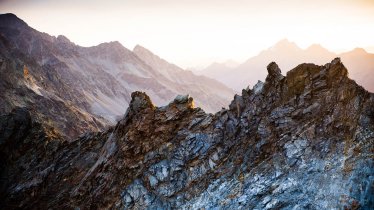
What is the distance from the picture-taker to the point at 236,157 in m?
24.4

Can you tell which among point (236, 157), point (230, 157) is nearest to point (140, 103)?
point (230, 157)

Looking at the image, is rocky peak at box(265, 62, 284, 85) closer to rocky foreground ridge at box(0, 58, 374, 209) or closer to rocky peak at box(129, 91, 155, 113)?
rocky foreground ridge at box(0, 58, 374, 209)

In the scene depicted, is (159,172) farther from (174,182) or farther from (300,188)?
(300,188)

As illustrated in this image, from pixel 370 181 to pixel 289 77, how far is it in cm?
926

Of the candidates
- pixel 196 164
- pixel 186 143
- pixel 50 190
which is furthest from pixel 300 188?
pixel 50 190

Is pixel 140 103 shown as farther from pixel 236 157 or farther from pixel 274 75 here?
pixel 274 75

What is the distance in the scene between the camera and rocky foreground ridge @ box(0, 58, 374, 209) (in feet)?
65.7

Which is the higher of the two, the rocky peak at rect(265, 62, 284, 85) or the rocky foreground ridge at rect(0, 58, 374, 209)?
the rocky peak at rect(265, 62, 284, 85)

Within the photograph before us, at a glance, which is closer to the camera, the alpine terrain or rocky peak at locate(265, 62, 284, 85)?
the alpine terrain

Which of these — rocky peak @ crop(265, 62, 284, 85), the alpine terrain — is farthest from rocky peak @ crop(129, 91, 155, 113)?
rocky peak @ crop(265, 62, 284, 85)

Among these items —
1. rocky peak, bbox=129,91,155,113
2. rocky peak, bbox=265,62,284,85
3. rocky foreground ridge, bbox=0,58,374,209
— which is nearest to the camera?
rocky foreground ridge, bbox=0,58,374,209

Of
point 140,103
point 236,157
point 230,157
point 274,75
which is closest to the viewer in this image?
point 236,157

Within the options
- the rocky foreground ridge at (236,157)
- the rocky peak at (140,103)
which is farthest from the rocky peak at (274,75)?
the rocky peak at (140,103)

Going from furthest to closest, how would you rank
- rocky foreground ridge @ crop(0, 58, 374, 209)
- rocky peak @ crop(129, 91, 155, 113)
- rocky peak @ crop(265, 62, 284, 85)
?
rocky peak @ crop(129, 91, 155, 113), rocky peak @ crop(265, 62, 284, 85), rocky foreground ridge @ crop(0, 58, 374, 209)
